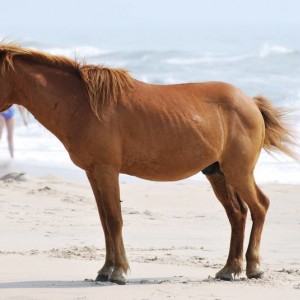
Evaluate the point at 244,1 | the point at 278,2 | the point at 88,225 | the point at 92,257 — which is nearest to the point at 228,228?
the point at 88,225

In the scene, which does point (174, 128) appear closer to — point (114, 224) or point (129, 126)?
point (129, 126)

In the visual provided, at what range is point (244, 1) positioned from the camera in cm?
8925

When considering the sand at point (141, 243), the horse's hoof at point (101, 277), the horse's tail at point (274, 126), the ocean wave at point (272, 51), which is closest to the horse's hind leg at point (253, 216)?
the sand at point (141, 243)

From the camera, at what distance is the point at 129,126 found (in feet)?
20.9

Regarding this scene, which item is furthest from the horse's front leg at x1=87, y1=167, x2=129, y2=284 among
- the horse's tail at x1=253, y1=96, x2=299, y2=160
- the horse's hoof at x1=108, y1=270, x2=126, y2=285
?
the horse's tail at x1=253, y1=96, x2=299, y2=160

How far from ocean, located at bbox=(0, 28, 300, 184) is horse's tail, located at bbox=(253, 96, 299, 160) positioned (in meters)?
0.21

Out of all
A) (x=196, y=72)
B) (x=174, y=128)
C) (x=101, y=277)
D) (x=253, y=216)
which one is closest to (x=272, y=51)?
(x=196, y=72)

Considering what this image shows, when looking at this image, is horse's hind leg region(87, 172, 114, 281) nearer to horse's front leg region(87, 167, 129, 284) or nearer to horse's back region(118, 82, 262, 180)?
horse's front leg region(87, 167, 129, 284)

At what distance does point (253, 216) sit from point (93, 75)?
162cm

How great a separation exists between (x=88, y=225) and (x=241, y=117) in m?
3.02

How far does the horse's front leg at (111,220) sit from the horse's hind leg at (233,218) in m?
0.80

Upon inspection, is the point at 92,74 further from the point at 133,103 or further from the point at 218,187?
the point at 218,187

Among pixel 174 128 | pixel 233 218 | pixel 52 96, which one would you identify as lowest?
pixel 233 218

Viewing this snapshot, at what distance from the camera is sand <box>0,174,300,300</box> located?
6.28m
